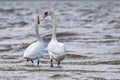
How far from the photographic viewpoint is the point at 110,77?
1488 cm

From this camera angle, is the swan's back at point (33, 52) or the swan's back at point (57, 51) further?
the swan's back at point (33, 52)

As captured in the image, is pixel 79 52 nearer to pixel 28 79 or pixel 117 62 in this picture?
pixel 117 62

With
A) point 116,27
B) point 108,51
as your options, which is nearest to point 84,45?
point 108,51

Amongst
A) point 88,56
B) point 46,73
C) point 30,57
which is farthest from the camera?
point 88,56

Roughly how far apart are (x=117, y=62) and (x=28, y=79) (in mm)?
4529

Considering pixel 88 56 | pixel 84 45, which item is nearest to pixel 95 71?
pixel 88 56

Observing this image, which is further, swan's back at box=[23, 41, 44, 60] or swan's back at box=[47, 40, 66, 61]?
swan's back at box=[23, 41, 44, 60]

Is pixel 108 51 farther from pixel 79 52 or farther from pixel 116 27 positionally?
pixel 116 27

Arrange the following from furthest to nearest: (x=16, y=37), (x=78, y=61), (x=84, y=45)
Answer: (x=16, y=37)
(x=84, y=45)
(x=78, y=61)

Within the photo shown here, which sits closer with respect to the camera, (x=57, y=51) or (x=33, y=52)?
(x=57, y=51)

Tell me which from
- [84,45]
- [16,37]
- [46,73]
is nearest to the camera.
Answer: [46,73]

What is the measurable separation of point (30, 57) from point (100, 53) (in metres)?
4.39

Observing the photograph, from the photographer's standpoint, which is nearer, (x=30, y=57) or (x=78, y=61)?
(x=30, y=57)

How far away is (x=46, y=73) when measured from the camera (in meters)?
15.7
